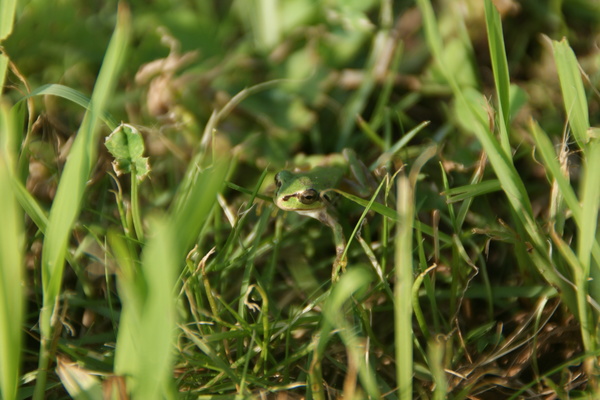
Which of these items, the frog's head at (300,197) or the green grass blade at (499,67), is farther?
the frog's head at (300,197)

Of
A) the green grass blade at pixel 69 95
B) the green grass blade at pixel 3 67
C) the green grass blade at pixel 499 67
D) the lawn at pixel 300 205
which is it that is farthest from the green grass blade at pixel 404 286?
the green grass blade at pixel 3 67

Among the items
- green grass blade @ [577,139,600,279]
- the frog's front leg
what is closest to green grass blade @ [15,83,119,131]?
the frog's front leg

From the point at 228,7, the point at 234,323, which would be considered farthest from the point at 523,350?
the point at 228,7

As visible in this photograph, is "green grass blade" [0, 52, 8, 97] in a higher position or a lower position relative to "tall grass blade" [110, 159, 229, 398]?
higher

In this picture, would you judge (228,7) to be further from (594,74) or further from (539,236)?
(539,236)

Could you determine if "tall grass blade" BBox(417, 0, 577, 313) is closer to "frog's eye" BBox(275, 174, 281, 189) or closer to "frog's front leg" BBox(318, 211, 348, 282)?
"frog's front leg" BBox(318, 211, 348, 282)

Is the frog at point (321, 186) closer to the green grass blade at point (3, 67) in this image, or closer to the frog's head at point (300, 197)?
the frog's head at point (300, 197)

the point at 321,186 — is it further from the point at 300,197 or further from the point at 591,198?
the point at 591,198
